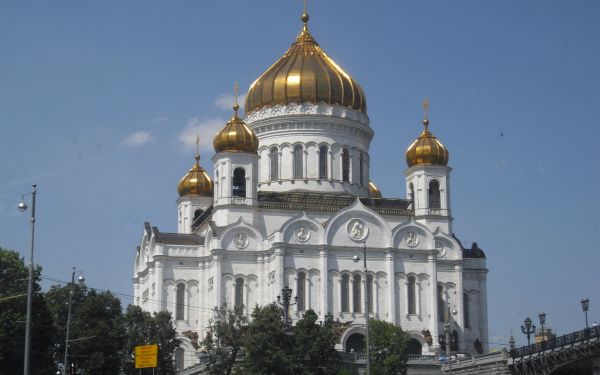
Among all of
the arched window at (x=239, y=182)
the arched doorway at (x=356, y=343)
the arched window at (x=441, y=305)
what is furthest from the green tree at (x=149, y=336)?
the arched window at (x=441, y=305)

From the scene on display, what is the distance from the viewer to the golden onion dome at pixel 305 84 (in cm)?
7912

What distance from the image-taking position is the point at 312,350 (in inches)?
2130

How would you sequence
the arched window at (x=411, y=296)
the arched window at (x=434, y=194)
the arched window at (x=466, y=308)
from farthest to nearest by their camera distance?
the arched window at (x=434, y=194), the arched window at (x=466, y=308), the arched window at (x=411, y=296)

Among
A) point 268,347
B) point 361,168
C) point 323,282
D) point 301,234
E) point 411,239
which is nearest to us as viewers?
point 268,347

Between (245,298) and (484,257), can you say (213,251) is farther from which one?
(484,257)

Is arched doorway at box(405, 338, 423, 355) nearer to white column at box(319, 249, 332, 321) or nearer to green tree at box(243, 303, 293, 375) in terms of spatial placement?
white column at box(319, 249, 332, 321)

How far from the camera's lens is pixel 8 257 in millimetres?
61062

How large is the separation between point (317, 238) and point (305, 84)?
12897mm

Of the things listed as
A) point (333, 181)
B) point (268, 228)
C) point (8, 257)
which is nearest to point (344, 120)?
point (333, 181)

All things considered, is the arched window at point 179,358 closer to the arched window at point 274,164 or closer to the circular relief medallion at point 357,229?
the circular relief medallion at point 357,229

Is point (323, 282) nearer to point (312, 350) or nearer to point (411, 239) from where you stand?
point (411, 239)

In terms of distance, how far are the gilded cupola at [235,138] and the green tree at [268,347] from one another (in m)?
20.9

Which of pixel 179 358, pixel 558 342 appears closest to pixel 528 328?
pixel 558 342

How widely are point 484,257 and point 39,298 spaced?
112 ft
